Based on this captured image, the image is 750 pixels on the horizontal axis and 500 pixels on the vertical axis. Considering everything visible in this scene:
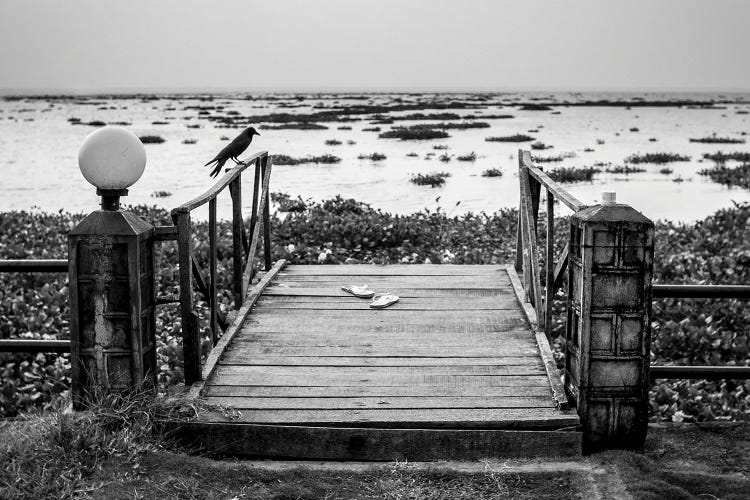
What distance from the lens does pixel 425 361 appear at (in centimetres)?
581

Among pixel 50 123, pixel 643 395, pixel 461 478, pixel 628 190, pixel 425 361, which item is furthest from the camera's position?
pixel 50 123

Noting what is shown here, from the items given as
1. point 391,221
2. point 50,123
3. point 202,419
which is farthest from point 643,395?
point 50,123

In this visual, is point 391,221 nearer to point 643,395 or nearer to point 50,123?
point 643,395

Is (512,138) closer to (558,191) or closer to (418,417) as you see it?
(558,191)

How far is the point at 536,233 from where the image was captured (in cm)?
649

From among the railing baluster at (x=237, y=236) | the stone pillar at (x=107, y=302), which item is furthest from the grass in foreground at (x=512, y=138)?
the stone pillar at (x=107, y=302)

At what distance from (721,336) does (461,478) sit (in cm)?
462

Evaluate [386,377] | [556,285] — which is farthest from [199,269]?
[556,285]

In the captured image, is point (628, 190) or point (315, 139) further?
point (315, 139)

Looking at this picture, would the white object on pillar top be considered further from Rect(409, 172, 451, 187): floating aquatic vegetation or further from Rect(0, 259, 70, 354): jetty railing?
Rect(409, 172, 451, 187): floating aquatic vegetation

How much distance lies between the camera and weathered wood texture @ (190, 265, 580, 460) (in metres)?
4.68

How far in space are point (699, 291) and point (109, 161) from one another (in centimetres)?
390

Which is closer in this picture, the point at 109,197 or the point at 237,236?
the point at 109,197

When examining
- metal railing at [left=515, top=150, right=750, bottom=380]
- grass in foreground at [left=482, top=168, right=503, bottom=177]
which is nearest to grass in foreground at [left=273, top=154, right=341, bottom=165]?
grass in foreground at [left=482, top=168, right=503, bottom=177]
